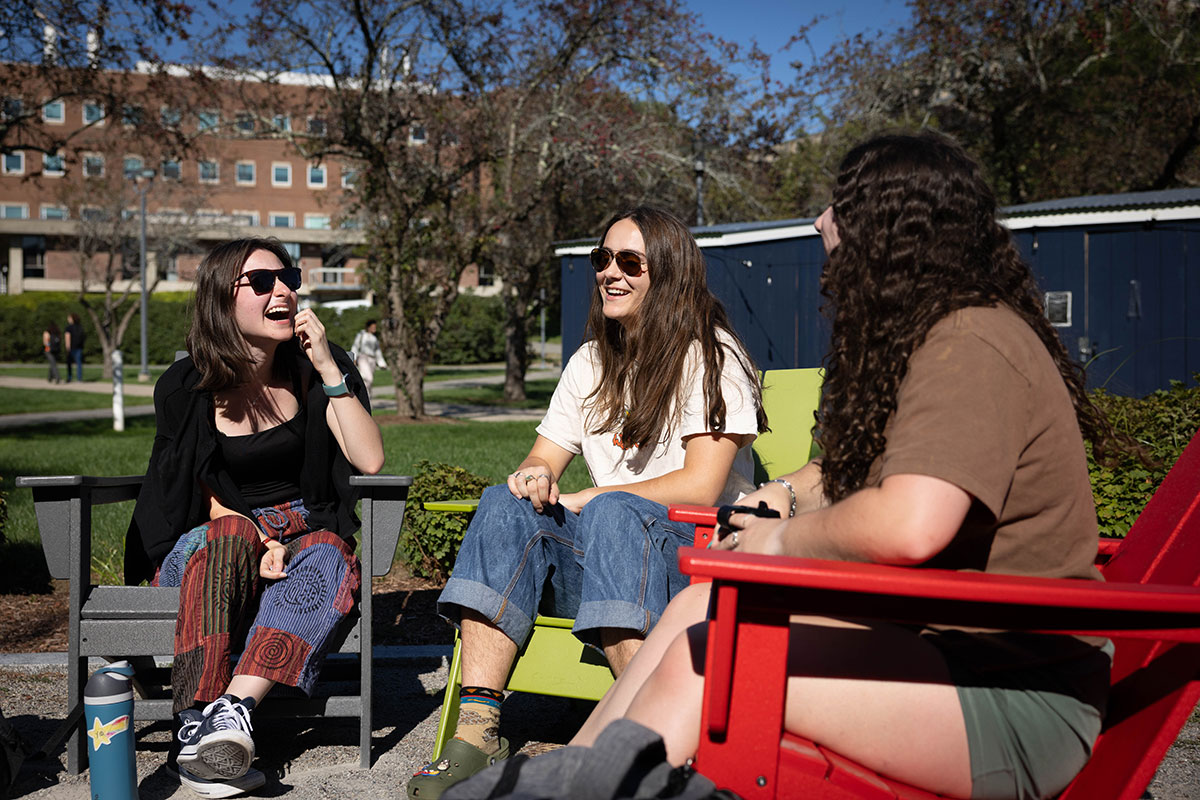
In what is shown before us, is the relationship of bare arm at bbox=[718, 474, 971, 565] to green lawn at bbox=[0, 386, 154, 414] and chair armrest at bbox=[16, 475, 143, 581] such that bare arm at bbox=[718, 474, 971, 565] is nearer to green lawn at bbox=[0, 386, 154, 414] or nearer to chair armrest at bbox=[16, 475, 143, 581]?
chair armrest at bbox=[16, 475, 143, 581]

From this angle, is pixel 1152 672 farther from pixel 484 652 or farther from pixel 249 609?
pixel 249 609

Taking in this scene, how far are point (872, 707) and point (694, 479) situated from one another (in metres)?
1.35

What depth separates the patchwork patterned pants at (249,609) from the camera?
110 inches

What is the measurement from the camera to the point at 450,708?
2762mm

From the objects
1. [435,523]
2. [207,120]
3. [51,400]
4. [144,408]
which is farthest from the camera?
[51,400]

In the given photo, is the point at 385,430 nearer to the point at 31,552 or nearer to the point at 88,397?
the point at 31,552

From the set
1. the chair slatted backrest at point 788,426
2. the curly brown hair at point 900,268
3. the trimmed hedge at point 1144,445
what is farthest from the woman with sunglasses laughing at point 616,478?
the trimmed hedge at point 1144,445

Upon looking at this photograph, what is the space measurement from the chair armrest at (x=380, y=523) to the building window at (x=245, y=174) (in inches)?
2307

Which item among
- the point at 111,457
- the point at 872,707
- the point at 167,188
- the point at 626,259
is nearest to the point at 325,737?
the point at 626,259

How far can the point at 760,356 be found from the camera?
15484mm

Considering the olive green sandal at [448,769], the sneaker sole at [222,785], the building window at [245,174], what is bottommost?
the sneaker sole at [222,785]

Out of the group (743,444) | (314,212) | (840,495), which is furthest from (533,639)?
(314,212)

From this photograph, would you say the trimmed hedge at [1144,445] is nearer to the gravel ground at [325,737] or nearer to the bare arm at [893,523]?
the gravel ground at [325,737]

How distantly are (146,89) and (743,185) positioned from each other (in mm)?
10203
